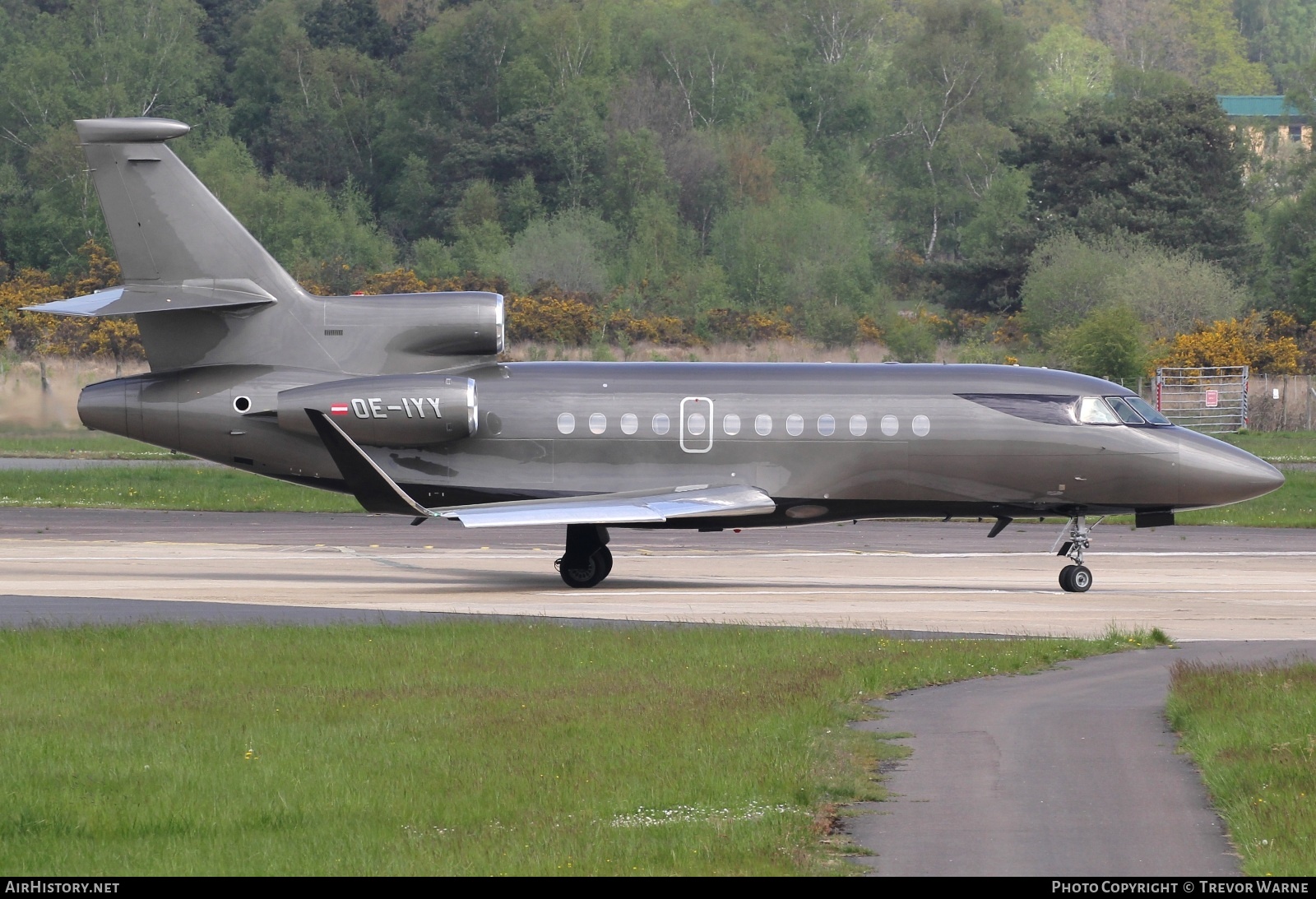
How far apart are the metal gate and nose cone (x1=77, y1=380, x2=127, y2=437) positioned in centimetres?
4403

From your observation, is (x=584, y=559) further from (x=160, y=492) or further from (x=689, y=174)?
(x=689, y=174)

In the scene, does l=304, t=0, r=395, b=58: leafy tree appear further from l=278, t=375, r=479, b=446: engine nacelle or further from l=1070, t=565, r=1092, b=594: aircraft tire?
l=1070, t=565, r=1092, b=594: aircraft tire

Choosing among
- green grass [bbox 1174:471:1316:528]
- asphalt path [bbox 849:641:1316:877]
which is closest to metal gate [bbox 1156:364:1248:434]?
green grass [bbox 1174:471:1316:528]

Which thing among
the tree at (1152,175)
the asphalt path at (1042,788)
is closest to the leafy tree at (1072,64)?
the tree at (1152,175)

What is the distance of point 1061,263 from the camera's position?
247ft

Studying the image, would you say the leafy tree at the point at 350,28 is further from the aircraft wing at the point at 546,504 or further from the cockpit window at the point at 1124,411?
the cockpit window at the point at 1124,411

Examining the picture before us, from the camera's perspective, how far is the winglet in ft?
75.3

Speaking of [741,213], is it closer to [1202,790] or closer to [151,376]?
[151,376]

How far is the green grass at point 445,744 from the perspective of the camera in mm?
9859

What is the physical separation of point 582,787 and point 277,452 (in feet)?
49.0

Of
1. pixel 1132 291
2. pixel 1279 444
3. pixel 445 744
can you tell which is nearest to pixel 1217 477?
pixel 445 744

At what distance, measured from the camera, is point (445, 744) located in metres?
12.8

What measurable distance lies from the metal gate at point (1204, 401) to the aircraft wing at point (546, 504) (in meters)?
40.0

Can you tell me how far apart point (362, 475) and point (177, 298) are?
A: 427cm
